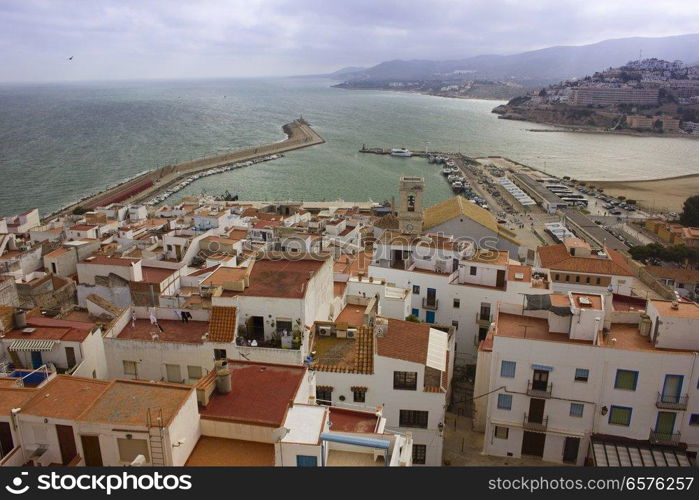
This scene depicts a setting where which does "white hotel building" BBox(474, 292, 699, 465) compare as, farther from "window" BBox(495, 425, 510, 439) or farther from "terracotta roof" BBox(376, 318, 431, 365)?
"terracotta roof" BBox(376, 318, 431, 365)

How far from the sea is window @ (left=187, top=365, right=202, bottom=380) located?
182 ft

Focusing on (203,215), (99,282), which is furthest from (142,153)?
(99,282)

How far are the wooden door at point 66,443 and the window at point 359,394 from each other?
760cm

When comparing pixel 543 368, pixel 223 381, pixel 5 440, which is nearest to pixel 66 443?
pixel 5 440

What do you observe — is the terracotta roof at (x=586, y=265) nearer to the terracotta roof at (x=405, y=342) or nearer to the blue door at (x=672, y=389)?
the blue door at (x=672, y=389)

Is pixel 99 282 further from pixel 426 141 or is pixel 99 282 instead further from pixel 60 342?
pixel 426 141

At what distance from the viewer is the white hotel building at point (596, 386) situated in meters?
14.1

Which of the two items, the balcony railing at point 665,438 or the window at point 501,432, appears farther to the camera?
the window at point 501,432

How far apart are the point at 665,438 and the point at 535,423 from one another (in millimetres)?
3360

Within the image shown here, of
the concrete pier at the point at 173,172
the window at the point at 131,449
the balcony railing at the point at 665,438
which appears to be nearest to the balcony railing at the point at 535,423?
the balcony railing at the point at 665,438

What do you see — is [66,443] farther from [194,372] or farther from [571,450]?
[571,450]

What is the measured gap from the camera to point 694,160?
327ft

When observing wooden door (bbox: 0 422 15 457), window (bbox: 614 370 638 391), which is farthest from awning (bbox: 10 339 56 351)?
window (bbox: 614 370 638 391)

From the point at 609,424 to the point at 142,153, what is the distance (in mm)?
99639
